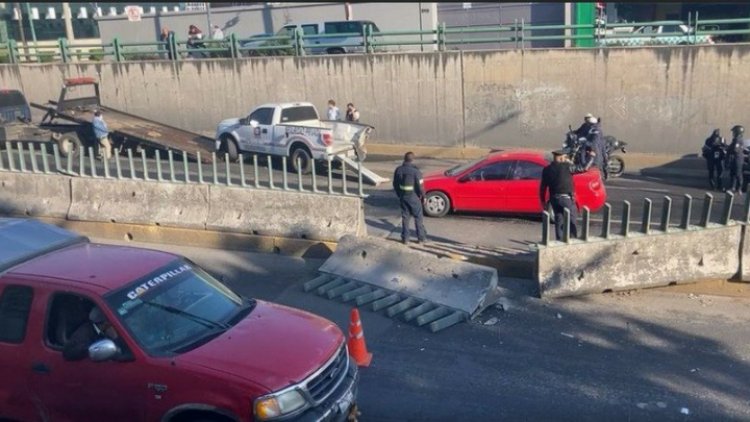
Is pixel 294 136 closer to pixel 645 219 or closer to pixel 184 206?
pixel 184 206

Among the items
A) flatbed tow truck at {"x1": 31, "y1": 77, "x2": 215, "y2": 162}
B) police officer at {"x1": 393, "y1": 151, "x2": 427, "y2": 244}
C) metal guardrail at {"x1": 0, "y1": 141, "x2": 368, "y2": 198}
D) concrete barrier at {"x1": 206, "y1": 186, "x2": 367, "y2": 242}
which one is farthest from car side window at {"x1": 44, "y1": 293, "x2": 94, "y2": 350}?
flatbed tow truck at {"x1": 31, "y1": 77, "x2": 215, "y2": 162}

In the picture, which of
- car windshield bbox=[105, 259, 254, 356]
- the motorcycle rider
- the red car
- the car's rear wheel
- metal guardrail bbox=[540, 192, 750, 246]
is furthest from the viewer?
the motorcycle rider

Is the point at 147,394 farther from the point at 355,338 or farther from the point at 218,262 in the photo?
the point at 218,262

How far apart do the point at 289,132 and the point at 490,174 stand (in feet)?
21.8

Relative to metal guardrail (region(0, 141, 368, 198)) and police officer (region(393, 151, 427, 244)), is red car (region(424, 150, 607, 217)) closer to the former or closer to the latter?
metal guardrail (region(0, 141, 368, 198))

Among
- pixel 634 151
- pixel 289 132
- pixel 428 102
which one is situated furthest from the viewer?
pixel 428 102

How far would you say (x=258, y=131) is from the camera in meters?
19.7

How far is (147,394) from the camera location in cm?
577

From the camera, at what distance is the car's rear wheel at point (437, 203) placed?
47.8 ft

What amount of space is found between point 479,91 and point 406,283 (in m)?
12.9

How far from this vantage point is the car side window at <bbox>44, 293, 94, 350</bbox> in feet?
20.0

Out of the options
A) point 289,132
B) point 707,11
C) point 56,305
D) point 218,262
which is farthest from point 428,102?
point 707,11

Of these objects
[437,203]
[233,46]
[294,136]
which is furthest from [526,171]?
[233,46]

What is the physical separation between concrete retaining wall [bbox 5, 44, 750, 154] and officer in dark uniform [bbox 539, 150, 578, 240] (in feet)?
33.4
